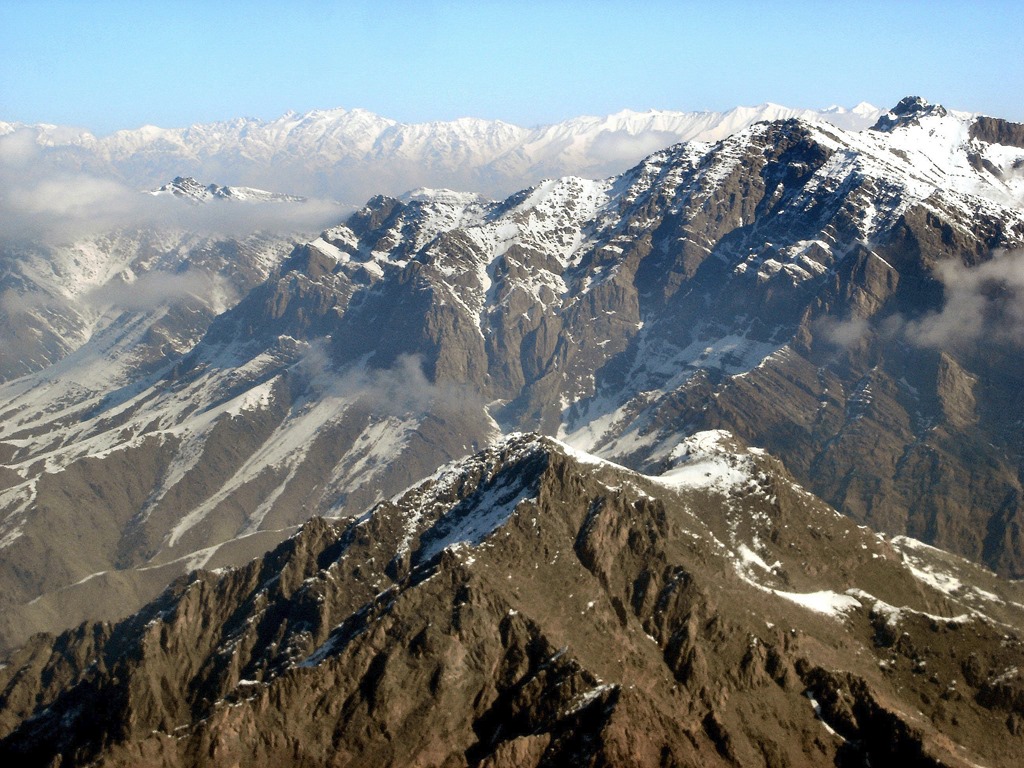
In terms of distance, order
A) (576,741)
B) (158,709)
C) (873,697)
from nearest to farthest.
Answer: (576,741) < (873,697) < (158,709)

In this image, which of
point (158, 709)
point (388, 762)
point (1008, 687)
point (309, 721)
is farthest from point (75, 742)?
point (1008, 687)

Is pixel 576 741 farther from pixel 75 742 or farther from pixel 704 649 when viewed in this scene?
pixel 75 742

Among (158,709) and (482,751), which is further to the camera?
(158,709)

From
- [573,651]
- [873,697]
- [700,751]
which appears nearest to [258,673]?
[573,651]

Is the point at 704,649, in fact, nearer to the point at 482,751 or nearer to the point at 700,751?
the point at 700,751

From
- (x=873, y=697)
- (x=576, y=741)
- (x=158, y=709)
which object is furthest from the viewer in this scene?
(x=158, y=709)

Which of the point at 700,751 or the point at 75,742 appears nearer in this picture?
the point at 700,751

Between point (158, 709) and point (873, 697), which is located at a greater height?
point (873, 697)

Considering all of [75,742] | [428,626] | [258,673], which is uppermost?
[428,626]

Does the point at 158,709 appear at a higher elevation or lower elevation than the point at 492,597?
lower
